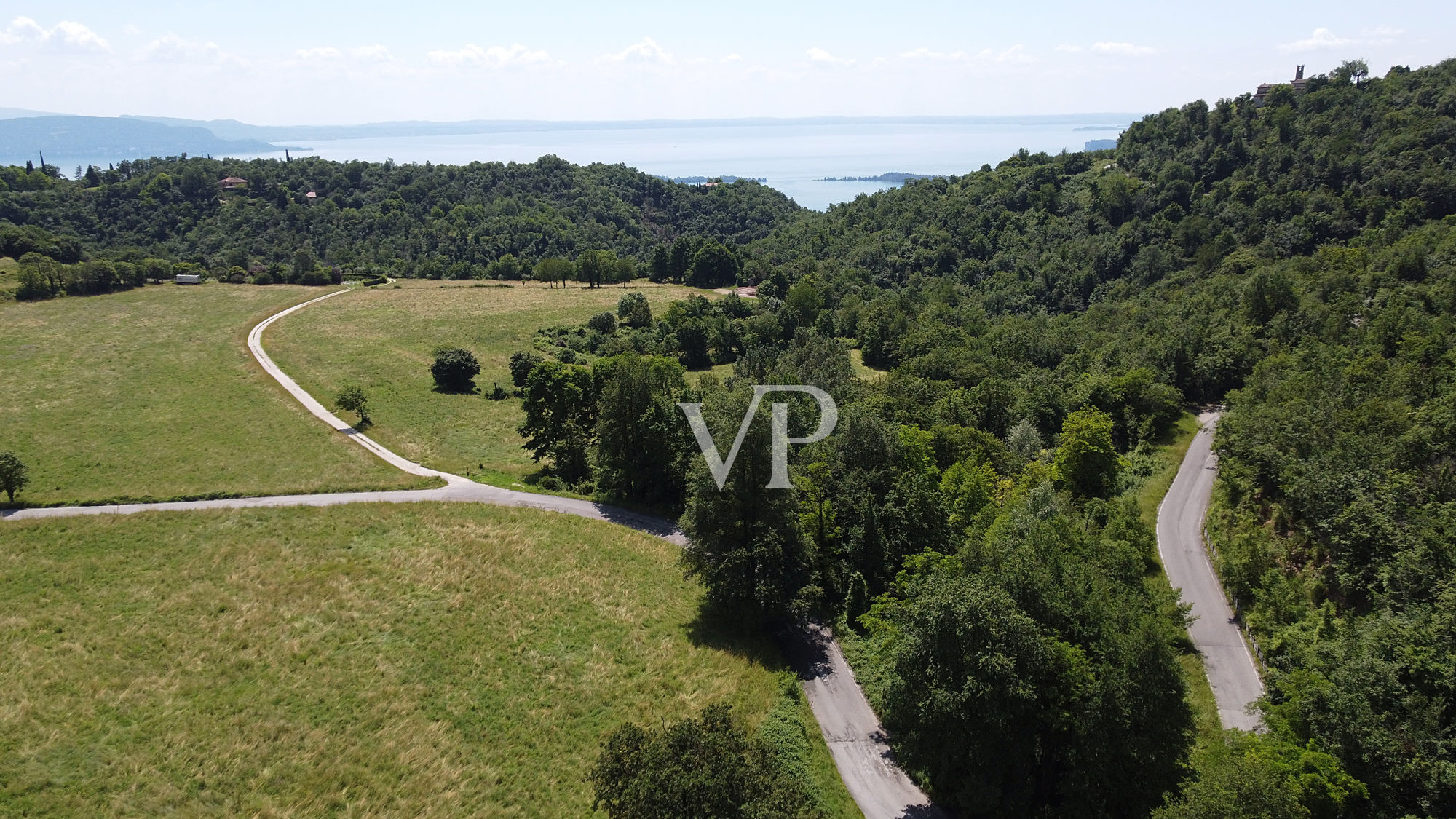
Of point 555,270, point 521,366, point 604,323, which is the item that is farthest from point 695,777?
point 555,270

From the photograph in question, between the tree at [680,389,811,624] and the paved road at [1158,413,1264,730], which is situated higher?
the tree at [680,389,811,624]

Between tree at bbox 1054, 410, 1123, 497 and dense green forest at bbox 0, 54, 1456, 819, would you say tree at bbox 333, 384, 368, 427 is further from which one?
tree at bbox 1054, 410, 1123, 497

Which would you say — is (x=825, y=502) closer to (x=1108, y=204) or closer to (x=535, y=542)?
(x=535, y=542)

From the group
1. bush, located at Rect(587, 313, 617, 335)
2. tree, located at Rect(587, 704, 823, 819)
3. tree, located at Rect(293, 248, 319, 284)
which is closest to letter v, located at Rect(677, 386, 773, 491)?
tree, located at Rect(587, 704, 823, 819)

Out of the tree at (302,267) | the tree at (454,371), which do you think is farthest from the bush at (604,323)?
the tree at (302,267)

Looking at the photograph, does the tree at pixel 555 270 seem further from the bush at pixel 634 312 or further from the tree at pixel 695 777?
the tree at pixel 695 777

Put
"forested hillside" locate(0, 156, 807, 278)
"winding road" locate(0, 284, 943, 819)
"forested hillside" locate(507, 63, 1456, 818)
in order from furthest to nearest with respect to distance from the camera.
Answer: "forested hillside" locate(0, 156, 807, 278), "winding road" locate(0, 284, 943, 819), "forested hillside" locate(507, 63, 1456, 818)

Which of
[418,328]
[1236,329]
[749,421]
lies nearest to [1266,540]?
[749,421]
